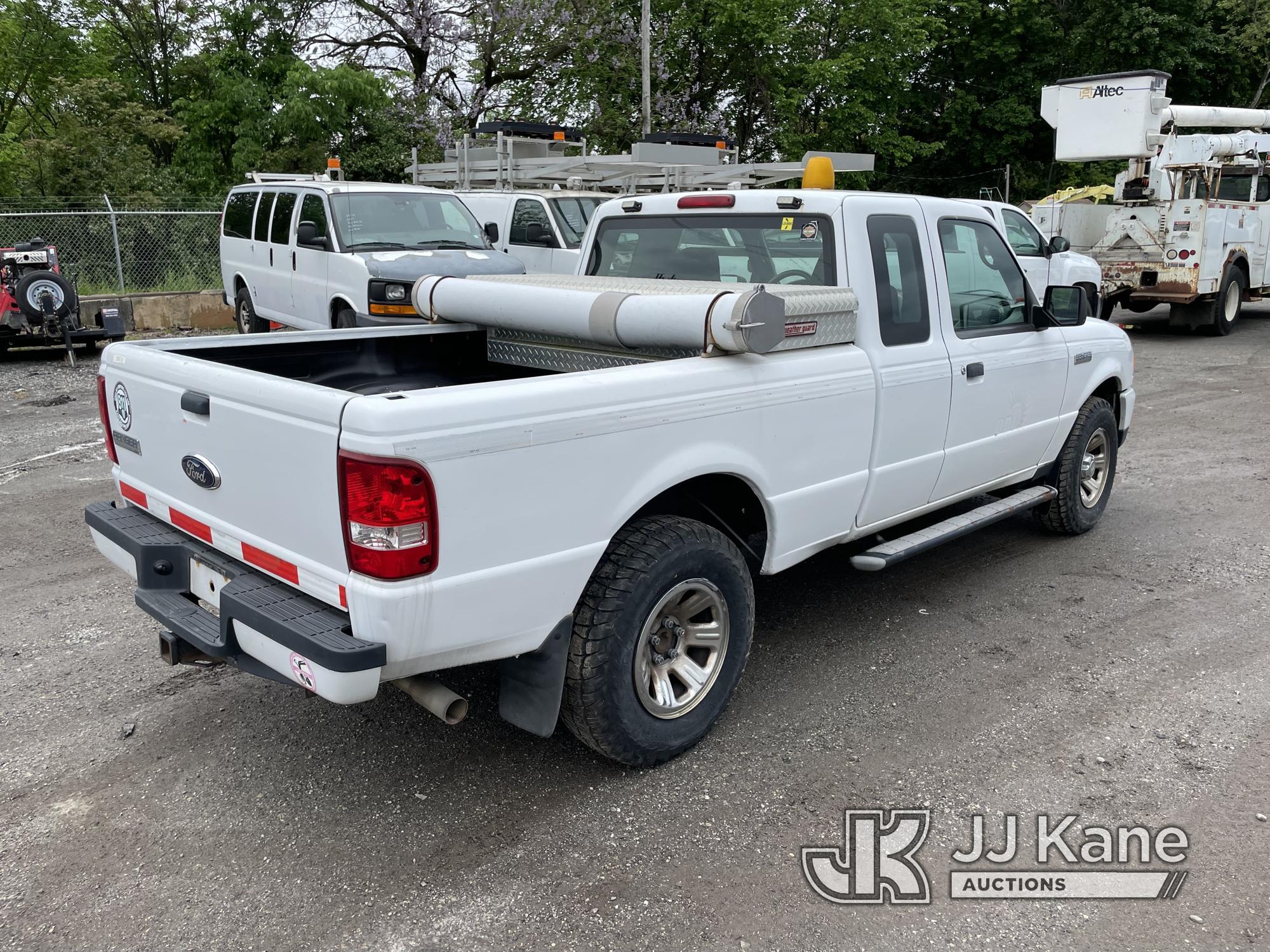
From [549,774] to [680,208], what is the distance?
2.68 m

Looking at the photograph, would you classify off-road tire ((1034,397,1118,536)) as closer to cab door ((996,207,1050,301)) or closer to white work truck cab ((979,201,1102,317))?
cab door ((996,207,1050,301))

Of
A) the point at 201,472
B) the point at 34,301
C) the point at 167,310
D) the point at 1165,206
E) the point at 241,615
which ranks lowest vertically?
the point at 241,615

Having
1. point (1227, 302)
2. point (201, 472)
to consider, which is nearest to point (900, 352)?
point (201, 472)

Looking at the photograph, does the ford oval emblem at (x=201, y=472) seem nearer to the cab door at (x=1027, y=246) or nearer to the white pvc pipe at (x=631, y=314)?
the white pvc pipe at (x=631, y=314)

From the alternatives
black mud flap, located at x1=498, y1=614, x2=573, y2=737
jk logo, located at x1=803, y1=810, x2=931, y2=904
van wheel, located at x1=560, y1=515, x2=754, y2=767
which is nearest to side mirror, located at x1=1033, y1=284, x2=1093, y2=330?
van wheel, located at x1=560, y1=515, x2=754, y2=767

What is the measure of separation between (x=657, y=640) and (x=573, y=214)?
34.1 feet

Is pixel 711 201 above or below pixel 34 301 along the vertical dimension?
above

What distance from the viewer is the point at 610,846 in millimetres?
3328

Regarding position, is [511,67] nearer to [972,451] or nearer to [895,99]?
[895,99]

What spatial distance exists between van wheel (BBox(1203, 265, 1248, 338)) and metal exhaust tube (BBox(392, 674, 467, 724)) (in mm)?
15719

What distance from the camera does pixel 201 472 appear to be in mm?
3502

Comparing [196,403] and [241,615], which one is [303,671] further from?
[196,403]

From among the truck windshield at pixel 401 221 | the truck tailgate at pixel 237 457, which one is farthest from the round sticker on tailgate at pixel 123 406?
the truck windshield at pixel 401 221

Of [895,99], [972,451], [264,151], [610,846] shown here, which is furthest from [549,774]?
[895,99]
